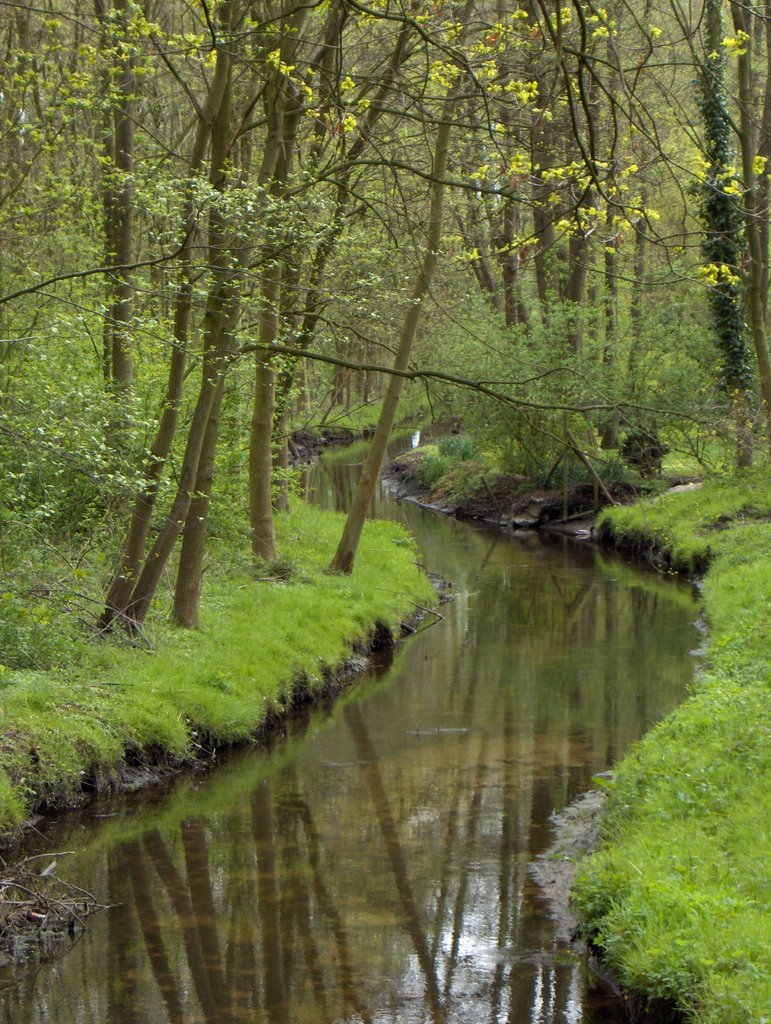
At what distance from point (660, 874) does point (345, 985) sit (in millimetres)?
2050

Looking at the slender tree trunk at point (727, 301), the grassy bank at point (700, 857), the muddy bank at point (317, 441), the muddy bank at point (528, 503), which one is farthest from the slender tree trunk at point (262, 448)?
the muddy bank at point (317, 441)

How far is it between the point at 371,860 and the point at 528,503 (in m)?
22.7

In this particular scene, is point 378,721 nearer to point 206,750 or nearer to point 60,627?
point 206,750

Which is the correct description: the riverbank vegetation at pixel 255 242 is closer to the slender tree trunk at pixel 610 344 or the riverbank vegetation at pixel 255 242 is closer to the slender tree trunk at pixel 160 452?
the slender tree trunk at pixel 160 452

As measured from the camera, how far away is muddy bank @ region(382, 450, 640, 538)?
98.0 ft

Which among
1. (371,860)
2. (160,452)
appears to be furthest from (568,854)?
(160,452)

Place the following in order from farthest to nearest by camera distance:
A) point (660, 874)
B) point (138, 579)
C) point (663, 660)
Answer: point (663, 660) → point (138, 579) → point (660, 874)

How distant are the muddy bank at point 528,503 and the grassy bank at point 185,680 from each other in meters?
11.7

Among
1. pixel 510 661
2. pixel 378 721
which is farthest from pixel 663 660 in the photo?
pixel 378 721

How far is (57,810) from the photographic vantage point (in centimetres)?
1015

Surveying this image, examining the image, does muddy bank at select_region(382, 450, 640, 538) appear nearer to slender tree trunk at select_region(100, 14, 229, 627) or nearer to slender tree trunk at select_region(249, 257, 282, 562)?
slender tree trunk at select_region(249, 257, 282, 562)

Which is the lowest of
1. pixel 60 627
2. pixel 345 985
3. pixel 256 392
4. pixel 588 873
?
pixel 345 985

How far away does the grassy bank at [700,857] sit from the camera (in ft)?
20.1

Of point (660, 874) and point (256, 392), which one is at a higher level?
point (256, 392)
